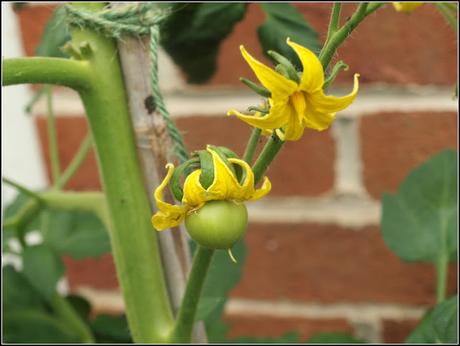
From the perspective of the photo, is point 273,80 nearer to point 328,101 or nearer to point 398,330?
point 328,101

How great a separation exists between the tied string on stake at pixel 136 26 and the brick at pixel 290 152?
0.27m

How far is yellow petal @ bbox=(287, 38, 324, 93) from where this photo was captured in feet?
0.64

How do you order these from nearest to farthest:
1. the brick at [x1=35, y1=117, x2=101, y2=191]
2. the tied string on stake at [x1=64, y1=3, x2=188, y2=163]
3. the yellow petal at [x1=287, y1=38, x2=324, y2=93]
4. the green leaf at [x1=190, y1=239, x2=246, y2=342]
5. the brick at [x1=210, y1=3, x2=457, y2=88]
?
the yellow petal at [x1=287, y1=38, x2=324, y2=93] → the tied string on stake at [x1=64, y1=3, x2=188, y2=163] → the green leaf at [x1=190, y1=239, x2=246, y2=342] → the brick at [x1=210, y1=3, x2=457, y2=88] → the brick at [x1=35, y1=117, x2=101, y2=191]

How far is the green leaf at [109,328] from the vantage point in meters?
0.48

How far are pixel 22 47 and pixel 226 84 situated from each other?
0.66 feet

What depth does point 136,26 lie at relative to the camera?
332mm

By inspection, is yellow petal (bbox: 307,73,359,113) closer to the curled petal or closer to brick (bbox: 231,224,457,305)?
the curled petal

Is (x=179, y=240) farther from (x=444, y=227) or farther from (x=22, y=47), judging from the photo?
(x=22, y=47)

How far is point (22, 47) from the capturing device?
0.67 metres

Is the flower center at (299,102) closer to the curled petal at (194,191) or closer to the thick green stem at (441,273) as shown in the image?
the curled petal at (194,191)

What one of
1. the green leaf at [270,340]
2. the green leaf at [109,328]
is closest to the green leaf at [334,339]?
the green leaf at [270,340]

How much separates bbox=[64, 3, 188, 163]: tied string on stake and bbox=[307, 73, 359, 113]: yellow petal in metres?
0.12

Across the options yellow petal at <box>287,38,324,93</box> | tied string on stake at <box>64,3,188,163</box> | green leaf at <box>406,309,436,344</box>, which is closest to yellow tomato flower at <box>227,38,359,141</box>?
yellow petal at <box>287,38,324,93</box>

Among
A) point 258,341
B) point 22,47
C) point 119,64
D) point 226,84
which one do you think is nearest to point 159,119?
point 119,64
